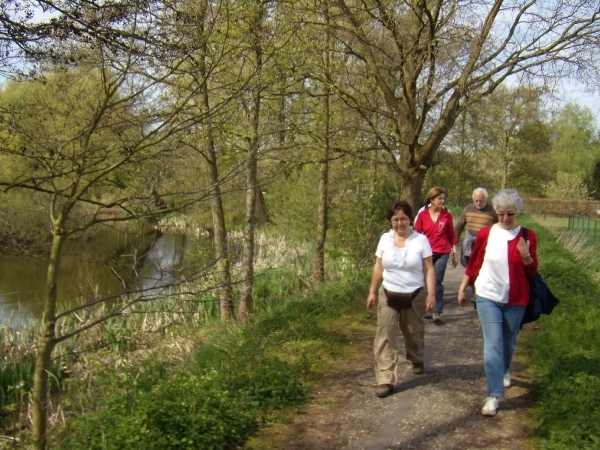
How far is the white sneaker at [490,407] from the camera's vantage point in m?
5.39

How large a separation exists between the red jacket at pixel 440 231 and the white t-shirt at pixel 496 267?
329 centimetres

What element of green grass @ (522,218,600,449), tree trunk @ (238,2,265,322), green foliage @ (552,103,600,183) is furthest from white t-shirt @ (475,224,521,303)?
green foliage @ (552,103,600,183)

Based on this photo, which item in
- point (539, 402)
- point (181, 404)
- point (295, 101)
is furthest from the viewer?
point (295, 101)

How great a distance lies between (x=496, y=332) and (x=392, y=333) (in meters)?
0.96

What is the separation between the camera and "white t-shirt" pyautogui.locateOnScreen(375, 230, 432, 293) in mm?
5957

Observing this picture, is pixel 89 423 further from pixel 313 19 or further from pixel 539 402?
pixel 313 19

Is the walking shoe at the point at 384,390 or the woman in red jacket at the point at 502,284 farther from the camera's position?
the walking shoe at the point at 384,390

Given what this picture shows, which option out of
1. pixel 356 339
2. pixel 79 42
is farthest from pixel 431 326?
pixel 79 42

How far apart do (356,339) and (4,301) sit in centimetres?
1125

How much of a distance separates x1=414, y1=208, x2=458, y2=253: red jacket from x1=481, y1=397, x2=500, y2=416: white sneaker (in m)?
3.49

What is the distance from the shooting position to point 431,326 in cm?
898

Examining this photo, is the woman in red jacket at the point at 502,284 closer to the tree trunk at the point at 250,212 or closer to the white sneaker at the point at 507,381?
the white sneaker at the point at 507,381

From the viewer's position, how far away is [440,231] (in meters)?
8.78

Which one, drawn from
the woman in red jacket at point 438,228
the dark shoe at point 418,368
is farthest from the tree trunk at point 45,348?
the woman in red jacket at point 438,228
